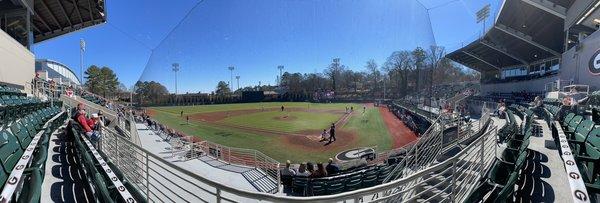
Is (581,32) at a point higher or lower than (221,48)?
higher

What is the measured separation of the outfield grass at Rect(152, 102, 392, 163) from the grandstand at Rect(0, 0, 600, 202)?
0.16 metres

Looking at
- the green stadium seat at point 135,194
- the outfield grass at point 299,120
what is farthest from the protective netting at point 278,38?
the green stadium seat at point 135,194

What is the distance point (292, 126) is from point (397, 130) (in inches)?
254

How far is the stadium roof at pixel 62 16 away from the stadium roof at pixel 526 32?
27.7 meters

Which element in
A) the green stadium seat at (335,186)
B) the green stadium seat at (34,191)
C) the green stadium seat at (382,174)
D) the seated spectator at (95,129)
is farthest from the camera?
the green stadium seat at (382,174)

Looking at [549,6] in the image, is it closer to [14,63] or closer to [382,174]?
[382,174]

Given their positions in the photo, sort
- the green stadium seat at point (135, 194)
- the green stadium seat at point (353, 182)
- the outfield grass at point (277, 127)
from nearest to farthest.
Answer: the green stadium seat at point (135, 194), the green stadium seat at point (353, 182), the outfield grass at point (277, 127)

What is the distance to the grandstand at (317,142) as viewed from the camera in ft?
8.50

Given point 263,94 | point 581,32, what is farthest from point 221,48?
point 581,32

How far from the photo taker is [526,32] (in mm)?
25797

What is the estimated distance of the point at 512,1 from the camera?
22.1 meters

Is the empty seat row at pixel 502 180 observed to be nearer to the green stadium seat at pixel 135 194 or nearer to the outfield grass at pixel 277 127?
the green stadium seat at pixel 135 194

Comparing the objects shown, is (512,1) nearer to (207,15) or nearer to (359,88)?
(359,88)

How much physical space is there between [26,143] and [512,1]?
89.7ft
